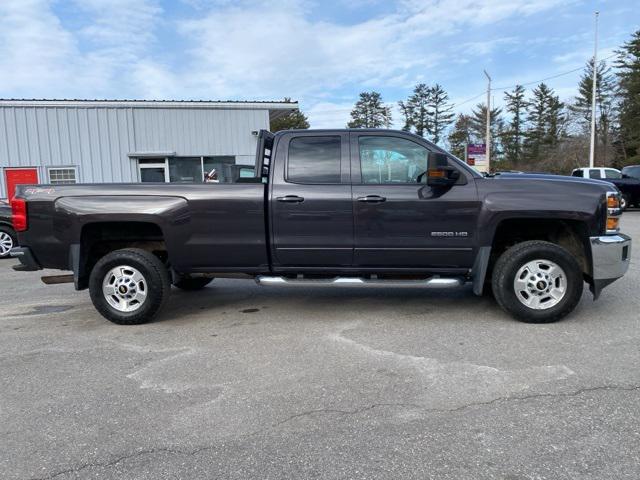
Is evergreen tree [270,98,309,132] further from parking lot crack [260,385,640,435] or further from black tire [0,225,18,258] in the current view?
parking lot crack [260,385,640,435]

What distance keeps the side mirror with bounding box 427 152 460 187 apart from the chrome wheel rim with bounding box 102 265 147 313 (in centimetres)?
310

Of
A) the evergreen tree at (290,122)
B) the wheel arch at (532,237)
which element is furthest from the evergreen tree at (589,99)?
the wheel arch at (532,237)

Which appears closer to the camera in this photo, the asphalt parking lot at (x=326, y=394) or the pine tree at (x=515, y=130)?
the asphalt parking lot at (x=326, y=394)

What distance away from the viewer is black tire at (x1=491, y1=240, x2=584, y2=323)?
4.72 m

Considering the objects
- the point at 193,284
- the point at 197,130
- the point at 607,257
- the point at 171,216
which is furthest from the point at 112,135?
the point at 607,257

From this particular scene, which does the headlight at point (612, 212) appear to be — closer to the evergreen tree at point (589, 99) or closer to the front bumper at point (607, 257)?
the front bumper at point (607, 257)

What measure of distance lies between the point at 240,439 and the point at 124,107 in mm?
16776

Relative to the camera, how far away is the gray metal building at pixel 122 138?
16.7 metres

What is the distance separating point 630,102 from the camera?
142ft

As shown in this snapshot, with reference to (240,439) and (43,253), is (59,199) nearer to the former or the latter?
(43,253)

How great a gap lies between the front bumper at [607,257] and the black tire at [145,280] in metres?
4.27

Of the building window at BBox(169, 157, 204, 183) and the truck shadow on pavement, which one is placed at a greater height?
the building window at BBox(169, 157, 204, 183)

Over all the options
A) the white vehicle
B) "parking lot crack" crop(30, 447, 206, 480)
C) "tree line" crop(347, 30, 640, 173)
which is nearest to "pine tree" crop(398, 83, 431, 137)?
"tree line" crop(347, 30, 640, 173)

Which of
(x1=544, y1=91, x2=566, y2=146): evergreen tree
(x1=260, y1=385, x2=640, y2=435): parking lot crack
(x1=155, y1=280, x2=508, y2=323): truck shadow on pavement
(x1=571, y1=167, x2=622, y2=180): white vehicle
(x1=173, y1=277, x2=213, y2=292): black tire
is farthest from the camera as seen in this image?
(x1=544, y1=91, x2=566, y2=146): evergreen tree
